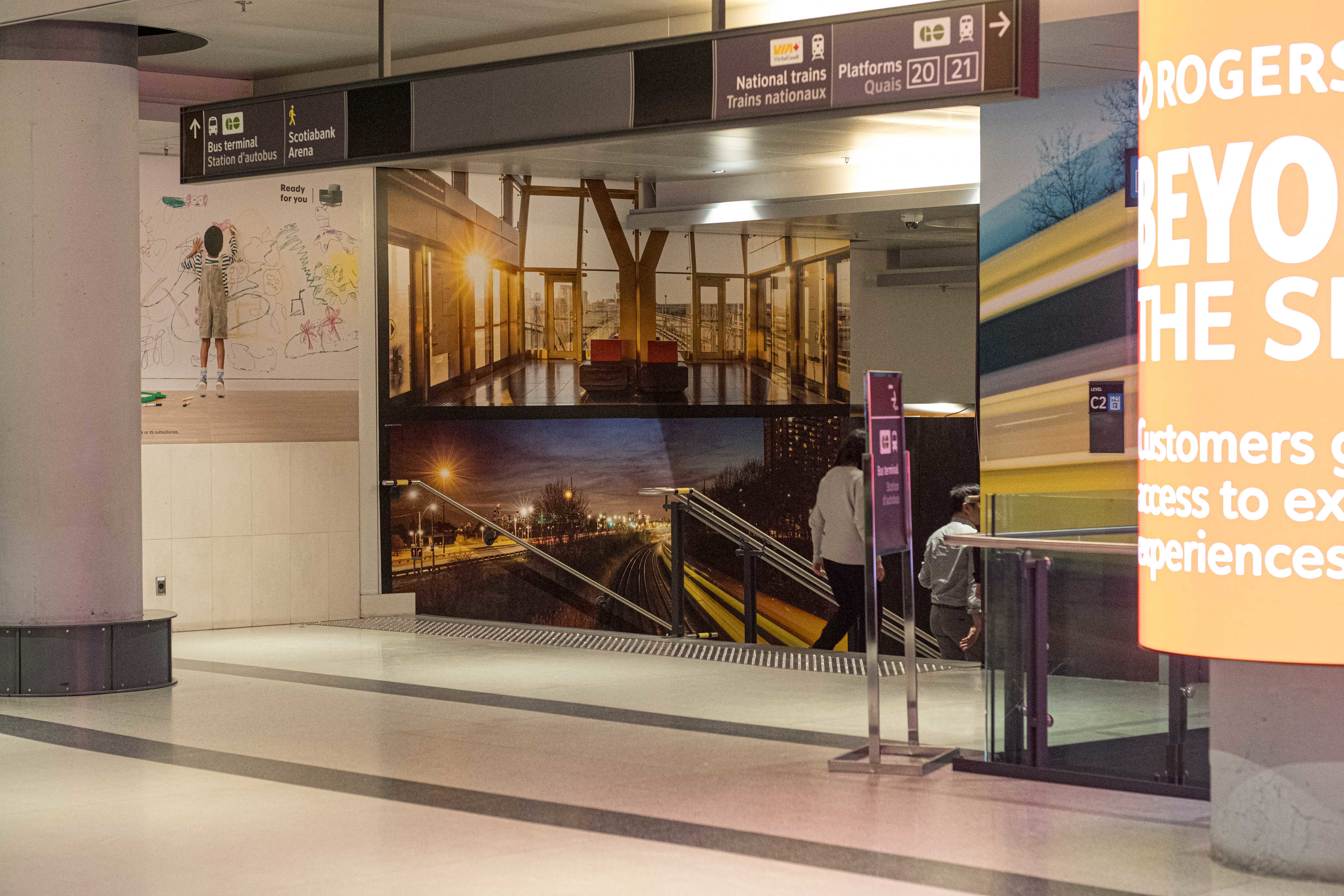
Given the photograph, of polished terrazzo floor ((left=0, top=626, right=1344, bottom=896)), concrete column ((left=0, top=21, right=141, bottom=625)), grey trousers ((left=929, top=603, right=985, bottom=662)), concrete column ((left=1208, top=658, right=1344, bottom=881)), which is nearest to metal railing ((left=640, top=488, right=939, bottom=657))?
grey trousers ((left=929, top=603, right=985, bottom=662))

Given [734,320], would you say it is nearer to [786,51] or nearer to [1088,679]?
[786,51]

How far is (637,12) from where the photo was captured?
27.5 feet

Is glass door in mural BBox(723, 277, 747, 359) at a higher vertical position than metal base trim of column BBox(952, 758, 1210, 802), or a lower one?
higher

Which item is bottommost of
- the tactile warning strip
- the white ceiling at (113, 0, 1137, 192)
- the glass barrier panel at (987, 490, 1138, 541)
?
the tactile warning strip

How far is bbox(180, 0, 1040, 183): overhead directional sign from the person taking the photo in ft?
16.6

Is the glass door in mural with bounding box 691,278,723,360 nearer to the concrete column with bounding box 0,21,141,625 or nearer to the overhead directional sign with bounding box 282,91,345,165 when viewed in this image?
the concrete column with bounding box 0,21,141,625

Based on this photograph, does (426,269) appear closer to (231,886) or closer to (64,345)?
(64,345)

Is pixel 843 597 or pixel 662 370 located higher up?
pixel 662 370

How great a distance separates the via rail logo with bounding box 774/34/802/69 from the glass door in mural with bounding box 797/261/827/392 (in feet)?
23.4

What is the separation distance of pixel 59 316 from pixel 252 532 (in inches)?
121

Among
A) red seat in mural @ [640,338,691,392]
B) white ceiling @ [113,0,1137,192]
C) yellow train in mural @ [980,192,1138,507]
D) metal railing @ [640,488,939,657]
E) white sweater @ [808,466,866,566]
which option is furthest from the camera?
red seat in mural @ [640,338,691,392]

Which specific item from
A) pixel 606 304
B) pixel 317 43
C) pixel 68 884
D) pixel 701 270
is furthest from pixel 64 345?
pixel 701 270

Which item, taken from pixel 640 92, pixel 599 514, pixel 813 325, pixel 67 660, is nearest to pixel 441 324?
pixel 599 514

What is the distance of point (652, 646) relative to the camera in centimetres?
920
